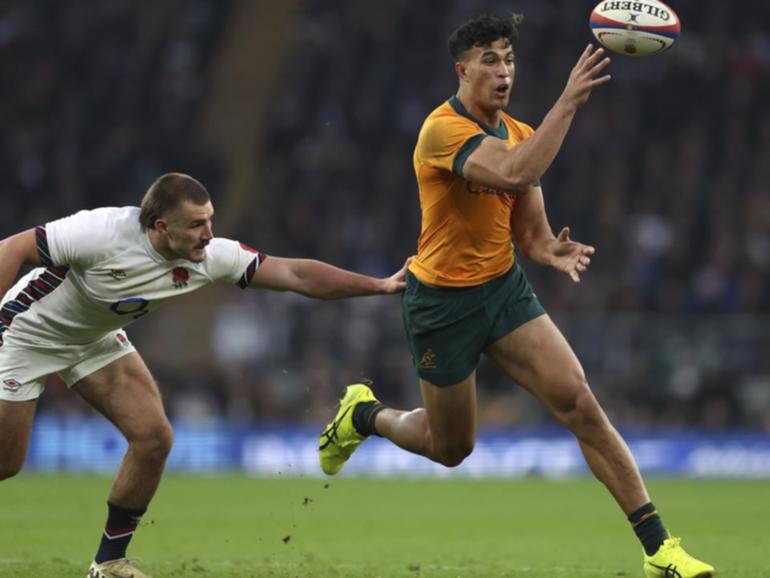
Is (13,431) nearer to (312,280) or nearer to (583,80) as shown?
(312,280)

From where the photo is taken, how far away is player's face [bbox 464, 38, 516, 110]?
841 cm

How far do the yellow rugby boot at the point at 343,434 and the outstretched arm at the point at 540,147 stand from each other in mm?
2485

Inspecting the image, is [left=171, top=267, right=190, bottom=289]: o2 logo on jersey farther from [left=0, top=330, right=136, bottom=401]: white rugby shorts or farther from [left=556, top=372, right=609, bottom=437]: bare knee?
[left=556, top=372, right=609, bottom=437]: bare knee

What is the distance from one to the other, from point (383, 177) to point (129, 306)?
15136 mm

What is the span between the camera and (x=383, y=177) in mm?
23328

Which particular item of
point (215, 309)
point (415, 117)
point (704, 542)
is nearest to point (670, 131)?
point (415, 117)

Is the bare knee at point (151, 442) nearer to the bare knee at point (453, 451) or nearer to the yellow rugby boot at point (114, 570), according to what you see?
the yellow rugby boot at point (114, 570)

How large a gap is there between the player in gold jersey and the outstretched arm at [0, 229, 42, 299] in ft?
7.19

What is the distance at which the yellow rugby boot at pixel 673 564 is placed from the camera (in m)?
7.88

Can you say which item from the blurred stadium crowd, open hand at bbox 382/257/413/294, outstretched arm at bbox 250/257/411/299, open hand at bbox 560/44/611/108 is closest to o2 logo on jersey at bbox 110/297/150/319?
outstretched arm at bbox 250/257/411/299

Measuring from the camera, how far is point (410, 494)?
1756cm

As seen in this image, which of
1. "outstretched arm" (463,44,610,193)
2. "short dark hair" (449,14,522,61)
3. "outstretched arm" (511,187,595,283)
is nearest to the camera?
"outstretched arm" (463,44,610,193)

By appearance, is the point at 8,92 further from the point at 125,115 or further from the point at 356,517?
the point at 356,517

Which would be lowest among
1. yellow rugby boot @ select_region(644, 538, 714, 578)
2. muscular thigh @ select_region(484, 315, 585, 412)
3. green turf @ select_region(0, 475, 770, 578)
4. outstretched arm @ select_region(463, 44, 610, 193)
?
green turf @ select_region(0, 475, 770, 578)
